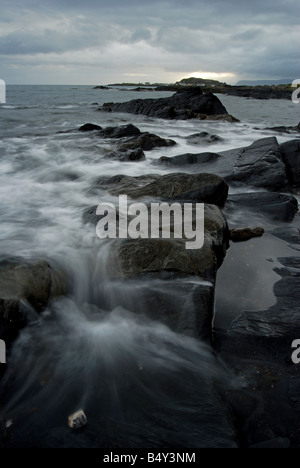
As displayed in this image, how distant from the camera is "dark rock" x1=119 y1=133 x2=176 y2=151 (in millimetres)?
13757

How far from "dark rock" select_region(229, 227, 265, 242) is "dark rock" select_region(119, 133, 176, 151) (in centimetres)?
851

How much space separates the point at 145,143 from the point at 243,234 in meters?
9.31

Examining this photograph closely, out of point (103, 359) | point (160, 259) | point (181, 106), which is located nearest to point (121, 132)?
point (160, 259)

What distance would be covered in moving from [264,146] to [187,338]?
28.3 ft

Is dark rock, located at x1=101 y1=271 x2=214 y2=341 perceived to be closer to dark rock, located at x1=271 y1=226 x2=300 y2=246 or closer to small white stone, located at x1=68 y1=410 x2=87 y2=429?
small white stone, located at x1=68 y1=410 x2=87 y2=429

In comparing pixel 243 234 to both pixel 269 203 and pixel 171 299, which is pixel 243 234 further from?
pixel 171 299

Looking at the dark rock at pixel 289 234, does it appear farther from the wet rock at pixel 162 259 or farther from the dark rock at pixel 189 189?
the wet rock at pixel 162 259

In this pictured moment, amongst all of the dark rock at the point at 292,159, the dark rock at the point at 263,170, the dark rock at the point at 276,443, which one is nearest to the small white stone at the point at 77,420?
the dark rock at the point at 276,443

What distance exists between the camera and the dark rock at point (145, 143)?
13757mm

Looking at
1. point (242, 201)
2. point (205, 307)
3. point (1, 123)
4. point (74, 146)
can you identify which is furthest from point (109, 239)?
point (1, 123)

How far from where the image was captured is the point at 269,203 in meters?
7.28

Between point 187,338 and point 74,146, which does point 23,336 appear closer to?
point 187,338

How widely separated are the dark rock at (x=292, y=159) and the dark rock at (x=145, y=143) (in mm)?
5603

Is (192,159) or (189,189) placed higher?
(192,159)
